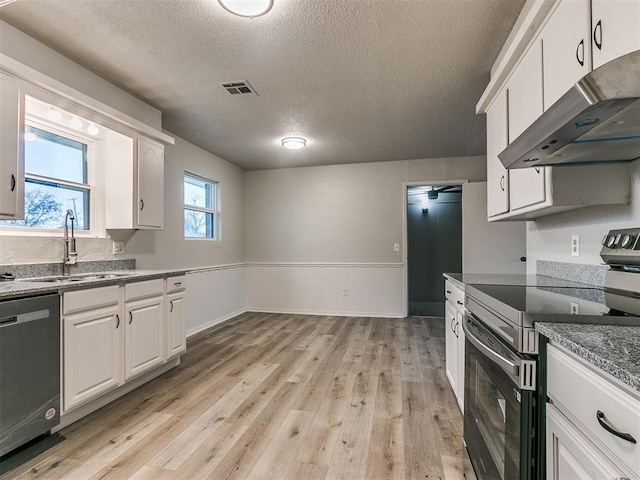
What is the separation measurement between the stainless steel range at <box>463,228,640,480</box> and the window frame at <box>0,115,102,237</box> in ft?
9.03

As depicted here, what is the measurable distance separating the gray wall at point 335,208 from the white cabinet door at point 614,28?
12.8 ft

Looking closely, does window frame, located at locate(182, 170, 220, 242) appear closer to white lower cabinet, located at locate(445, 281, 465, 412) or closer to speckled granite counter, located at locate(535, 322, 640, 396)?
white lower cabinet, located at locate(445, 281, 465, 412)

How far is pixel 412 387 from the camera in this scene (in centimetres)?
255

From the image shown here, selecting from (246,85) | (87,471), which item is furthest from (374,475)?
(246,85)

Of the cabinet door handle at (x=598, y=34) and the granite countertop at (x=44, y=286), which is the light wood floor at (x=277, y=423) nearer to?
the granite countertop at (x=44, y=286)

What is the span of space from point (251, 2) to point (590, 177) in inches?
75.0

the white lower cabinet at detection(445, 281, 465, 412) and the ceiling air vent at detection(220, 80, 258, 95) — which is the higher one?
the ceiling air vent at detection(220, 80, 258, 95)

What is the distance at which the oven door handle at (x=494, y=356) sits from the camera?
38.9 inches

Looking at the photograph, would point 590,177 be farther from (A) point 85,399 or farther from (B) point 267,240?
(B) point 267,240

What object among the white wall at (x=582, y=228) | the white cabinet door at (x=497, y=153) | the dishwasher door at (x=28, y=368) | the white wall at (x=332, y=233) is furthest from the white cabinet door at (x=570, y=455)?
the white wall at (x=332, y=233)

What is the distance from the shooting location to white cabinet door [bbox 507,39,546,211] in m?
1.59

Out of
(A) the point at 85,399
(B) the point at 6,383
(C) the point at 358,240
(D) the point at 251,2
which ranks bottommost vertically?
(A) the point at 85,399

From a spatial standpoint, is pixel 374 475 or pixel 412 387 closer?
pixel 374 475

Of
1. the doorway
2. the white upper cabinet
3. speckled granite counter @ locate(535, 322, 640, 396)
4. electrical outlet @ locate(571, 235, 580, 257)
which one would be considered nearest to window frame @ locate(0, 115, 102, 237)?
the white upper cabinet
